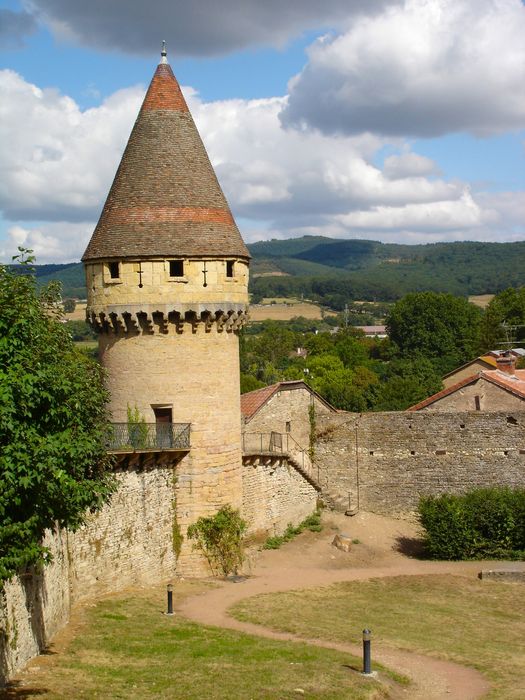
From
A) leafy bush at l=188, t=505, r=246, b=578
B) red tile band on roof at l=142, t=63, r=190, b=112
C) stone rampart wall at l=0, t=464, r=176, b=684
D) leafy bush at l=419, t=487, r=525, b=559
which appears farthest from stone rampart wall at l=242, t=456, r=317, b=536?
red tile band on roof at l=142, t=63, r=190, b=112

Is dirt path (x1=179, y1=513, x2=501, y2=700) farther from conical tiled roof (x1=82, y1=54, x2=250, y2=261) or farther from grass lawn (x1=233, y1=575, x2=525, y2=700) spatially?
conical tiled roof (x1=82, y1=54, x2=250, y2=261)

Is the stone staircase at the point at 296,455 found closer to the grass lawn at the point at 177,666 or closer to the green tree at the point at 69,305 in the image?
the green tree at the point at 69,305

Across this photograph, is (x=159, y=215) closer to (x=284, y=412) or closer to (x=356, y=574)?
(x=284, y=412)

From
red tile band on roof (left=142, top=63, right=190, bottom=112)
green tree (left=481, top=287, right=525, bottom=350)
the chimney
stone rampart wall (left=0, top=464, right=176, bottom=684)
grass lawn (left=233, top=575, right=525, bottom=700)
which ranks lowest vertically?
grass lawn (left=233, top=575, right=525, bottom=700)

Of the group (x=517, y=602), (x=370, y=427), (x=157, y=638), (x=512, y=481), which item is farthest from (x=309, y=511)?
(x=157, y=638)

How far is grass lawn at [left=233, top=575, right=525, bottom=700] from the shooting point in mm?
21328

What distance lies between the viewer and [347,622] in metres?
23.8

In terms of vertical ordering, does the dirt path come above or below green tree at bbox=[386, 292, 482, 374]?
below

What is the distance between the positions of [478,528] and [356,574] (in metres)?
4.80

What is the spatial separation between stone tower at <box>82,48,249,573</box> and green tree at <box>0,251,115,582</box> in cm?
957

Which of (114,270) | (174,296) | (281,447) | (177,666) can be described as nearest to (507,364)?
(281,447)

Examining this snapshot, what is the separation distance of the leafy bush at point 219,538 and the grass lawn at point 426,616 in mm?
2152

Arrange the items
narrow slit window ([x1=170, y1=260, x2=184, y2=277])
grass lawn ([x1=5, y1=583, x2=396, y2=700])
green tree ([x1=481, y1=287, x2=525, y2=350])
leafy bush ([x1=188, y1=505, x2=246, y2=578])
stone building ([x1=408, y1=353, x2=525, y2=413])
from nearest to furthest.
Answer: grass lawn ([x1=5, y1=583, x2=396, y2=700]), narrow slit window ([x1=170, y1=260, x2=184, y2=277]), leafy bush ([x1=188, y1=505, x2=246, y2=578]), stone building ([x1=408, y1=353, x2=525, y2=413]), green tree ([x1=481, y1=287, x2=525, y2=350])

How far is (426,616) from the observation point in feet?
82.2
